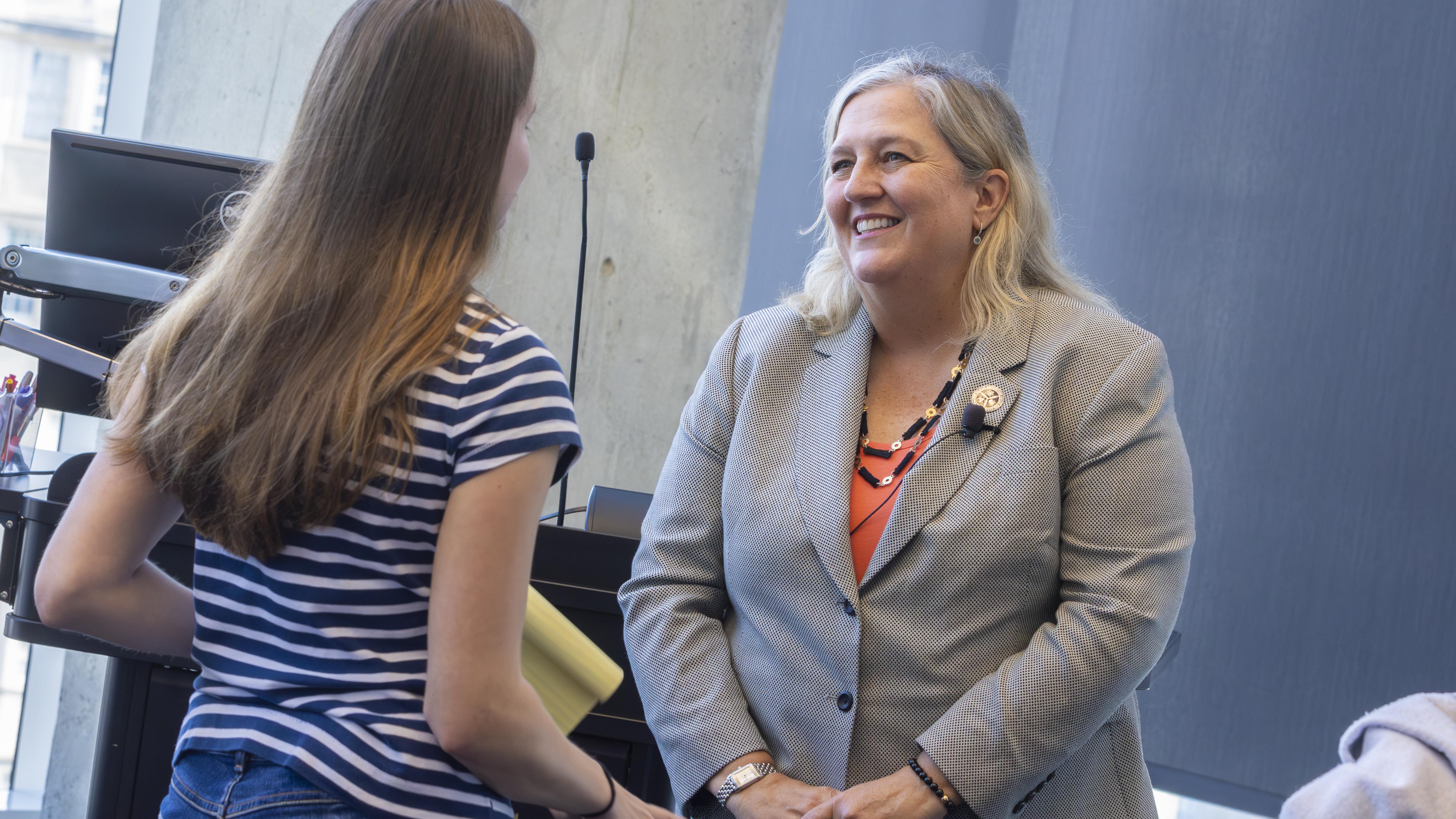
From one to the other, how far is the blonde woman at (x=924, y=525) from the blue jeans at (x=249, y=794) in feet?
2.38

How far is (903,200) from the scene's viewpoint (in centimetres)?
167

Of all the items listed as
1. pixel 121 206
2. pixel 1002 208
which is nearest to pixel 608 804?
pixel 1002 208

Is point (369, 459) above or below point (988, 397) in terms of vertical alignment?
below

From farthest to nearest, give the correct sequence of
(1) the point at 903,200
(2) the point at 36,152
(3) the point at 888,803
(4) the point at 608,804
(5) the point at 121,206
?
(2) the point at 36,152 → (5) the point at 121,206 → (1) the point at 903,200 → (3) the point at 888,803 → (4) the point at 608,804

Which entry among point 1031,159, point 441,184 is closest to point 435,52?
point 441,184

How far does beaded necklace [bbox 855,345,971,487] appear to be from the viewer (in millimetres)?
1607

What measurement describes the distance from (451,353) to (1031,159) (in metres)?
1.18

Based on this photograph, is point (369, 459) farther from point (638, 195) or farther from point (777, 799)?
point (638, 195)

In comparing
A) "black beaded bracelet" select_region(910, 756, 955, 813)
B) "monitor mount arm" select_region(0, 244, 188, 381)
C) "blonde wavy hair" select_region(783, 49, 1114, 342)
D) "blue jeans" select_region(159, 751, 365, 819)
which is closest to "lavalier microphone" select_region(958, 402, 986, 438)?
"blonde wavy hair" select_region(783, 49, 1114, 342)

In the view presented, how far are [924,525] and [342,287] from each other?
85cm

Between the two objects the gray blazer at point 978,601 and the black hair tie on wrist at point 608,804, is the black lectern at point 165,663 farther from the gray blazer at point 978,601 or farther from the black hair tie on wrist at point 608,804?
the black hair tie on wrist at point 608,804

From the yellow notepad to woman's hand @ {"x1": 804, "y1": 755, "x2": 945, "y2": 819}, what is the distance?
0.47m

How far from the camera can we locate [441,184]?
994mm

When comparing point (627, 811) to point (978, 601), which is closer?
point (627, 811)
